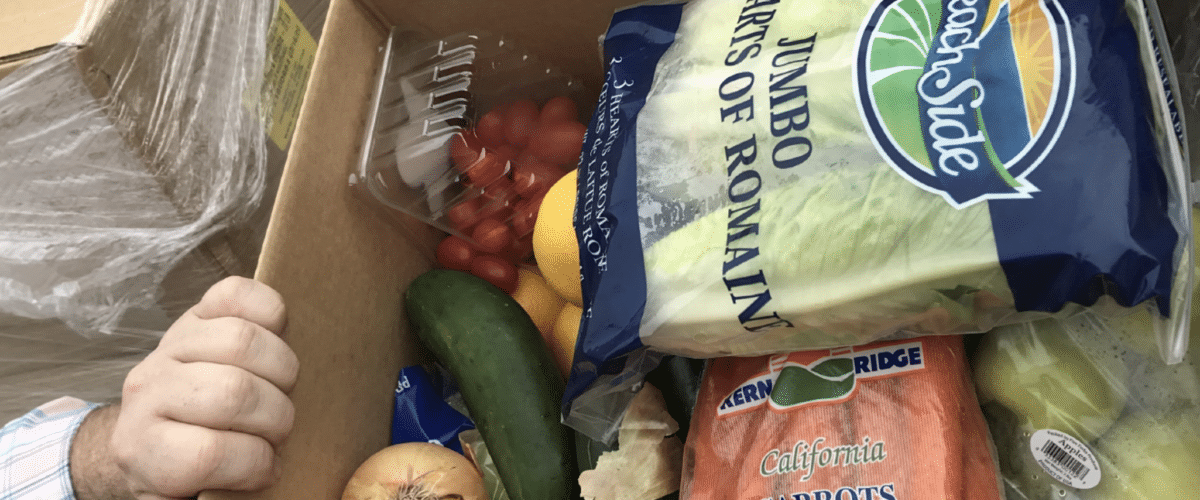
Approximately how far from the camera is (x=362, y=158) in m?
0.81

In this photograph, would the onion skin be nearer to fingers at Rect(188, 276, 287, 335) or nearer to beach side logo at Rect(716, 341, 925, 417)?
fingers at Rect(188, 276, 287, 335)

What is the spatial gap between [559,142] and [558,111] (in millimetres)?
48

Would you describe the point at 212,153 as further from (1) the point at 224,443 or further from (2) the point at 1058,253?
(2) the point at 1058,253

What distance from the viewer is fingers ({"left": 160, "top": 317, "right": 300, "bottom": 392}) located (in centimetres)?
61

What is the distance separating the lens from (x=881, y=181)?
0.48 m

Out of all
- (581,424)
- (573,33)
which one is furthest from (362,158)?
(581,424)

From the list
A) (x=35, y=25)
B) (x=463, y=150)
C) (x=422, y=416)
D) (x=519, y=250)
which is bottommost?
(x=422, y=416)

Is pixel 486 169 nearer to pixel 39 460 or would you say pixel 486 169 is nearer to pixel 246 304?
pixel 246 304

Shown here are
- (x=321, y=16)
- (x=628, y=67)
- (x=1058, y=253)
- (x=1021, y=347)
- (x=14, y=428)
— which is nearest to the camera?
(x=1058, y=253)

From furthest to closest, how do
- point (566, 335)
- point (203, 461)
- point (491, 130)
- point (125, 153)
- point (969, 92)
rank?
point (491, 130) < point (566, 335) < point (125, 153) < point (203, 461) < point (969, 92)

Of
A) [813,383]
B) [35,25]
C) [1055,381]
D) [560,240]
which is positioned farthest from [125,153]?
[1055,381]

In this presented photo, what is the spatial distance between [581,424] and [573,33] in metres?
0.46

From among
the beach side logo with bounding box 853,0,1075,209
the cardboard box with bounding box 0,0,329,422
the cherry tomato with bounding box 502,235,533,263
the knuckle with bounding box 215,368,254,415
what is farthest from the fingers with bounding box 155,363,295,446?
the beach side logo with bounding box 853,0,1075,209

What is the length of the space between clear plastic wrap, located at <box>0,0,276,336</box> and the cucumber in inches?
10.6
